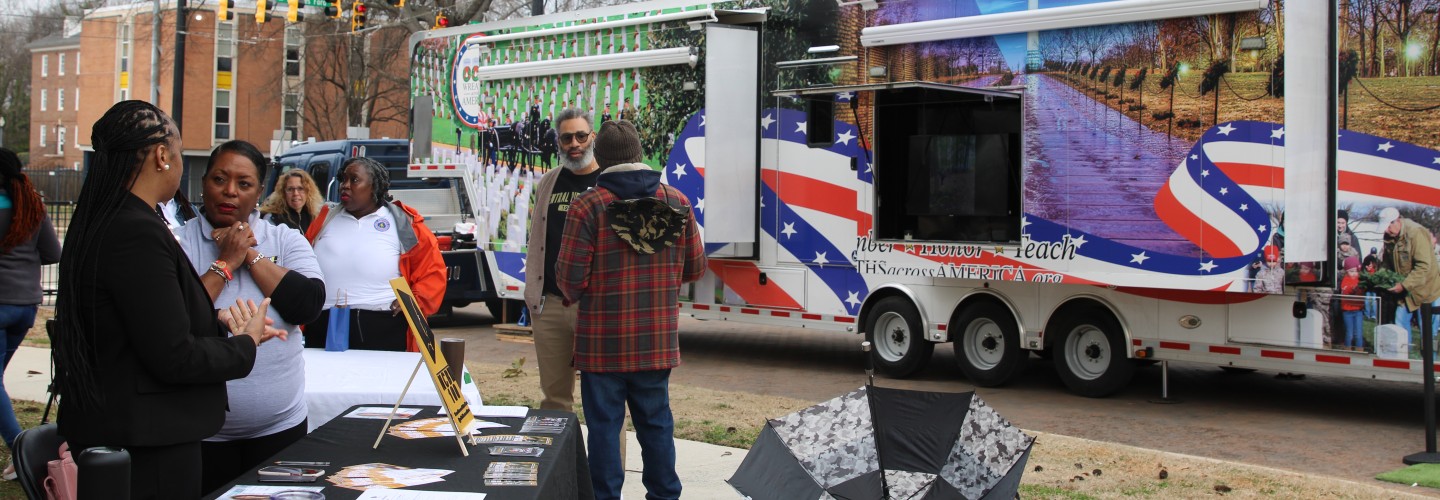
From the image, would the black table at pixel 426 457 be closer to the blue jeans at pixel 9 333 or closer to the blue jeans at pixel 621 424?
the blue jeans at pixel 621 424

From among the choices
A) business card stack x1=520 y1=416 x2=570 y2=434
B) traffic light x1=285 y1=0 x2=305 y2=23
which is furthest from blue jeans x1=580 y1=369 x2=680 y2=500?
traffic light x1=285 y1=0 x2=305 y2=23

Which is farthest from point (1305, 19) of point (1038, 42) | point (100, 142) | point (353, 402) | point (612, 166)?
point (100, 142)

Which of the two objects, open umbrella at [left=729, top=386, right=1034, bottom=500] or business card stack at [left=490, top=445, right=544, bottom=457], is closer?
business card stack at [left=490, top=445, right=544, bottom=457]

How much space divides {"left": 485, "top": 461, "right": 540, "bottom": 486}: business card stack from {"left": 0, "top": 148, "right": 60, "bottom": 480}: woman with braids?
410 centimetres

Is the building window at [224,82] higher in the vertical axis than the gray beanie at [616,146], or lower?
higher

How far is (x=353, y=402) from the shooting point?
482 centimetres

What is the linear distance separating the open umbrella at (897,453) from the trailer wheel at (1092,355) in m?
5.71

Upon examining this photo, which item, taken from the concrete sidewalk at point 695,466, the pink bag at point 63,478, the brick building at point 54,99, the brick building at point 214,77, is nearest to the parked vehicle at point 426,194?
the concrete sidewalk at point 695,466

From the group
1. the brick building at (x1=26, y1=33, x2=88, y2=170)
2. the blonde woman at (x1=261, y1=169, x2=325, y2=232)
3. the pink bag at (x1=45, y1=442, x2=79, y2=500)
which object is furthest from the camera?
the brick building at (x1=26, y1=33, x2=88, y2=170)

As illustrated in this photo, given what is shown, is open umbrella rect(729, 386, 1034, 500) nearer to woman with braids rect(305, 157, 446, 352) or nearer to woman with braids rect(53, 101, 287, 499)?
woman with braids rect(53, 101, 287, 499)

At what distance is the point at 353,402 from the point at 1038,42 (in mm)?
6681

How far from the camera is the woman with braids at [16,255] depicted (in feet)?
20.9

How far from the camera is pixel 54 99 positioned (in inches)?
2990

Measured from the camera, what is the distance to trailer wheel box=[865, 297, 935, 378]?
1092 cm
